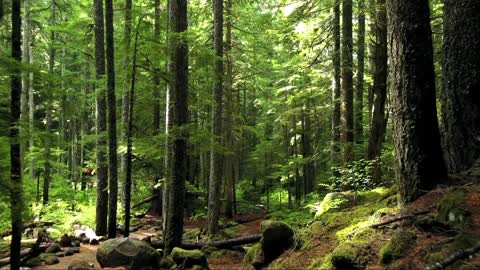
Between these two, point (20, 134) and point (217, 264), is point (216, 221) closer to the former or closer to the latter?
point (217, 264)

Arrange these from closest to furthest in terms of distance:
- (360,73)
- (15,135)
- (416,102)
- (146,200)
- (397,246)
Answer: (397,246) → (416,102) → (15,135) → (360,73) → (146,200)

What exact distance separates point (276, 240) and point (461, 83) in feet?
13.6

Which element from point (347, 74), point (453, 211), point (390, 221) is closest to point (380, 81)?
point (347, 74)

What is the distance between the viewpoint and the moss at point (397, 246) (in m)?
4.65

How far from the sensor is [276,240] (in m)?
7.45

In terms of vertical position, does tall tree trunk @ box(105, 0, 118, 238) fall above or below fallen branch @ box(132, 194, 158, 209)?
above

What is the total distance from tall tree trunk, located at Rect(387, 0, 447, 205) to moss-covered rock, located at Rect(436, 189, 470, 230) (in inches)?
19.1

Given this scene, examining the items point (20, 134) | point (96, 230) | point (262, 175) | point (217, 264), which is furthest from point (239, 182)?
point (20, 134)

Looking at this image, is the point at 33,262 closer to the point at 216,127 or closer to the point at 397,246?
the point at 216,127

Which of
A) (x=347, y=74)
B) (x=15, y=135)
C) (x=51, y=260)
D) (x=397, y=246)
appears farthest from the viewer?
(x=347, y=74)

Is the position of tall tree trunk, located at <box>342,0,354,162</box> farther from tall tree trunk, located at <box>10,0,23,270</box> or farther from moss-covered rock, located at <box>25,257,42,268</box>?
moss-covered rock, located at <box>25,257,42,268</box>

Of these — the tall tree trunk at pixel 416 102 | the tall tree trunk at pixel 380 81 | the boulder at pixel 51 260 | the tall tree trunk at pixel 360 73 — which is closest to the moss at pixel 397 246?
the tall tree trunk at pixel 416 102

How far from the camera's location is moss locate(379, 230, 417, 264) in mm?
4652

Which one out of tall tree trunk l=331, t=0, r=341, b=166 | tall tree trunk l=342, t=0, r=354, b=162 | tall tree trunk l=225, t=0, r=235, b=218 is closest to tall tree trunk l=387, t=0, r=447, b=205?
tall tree trunk l=342, t=0, r=354, b=162
